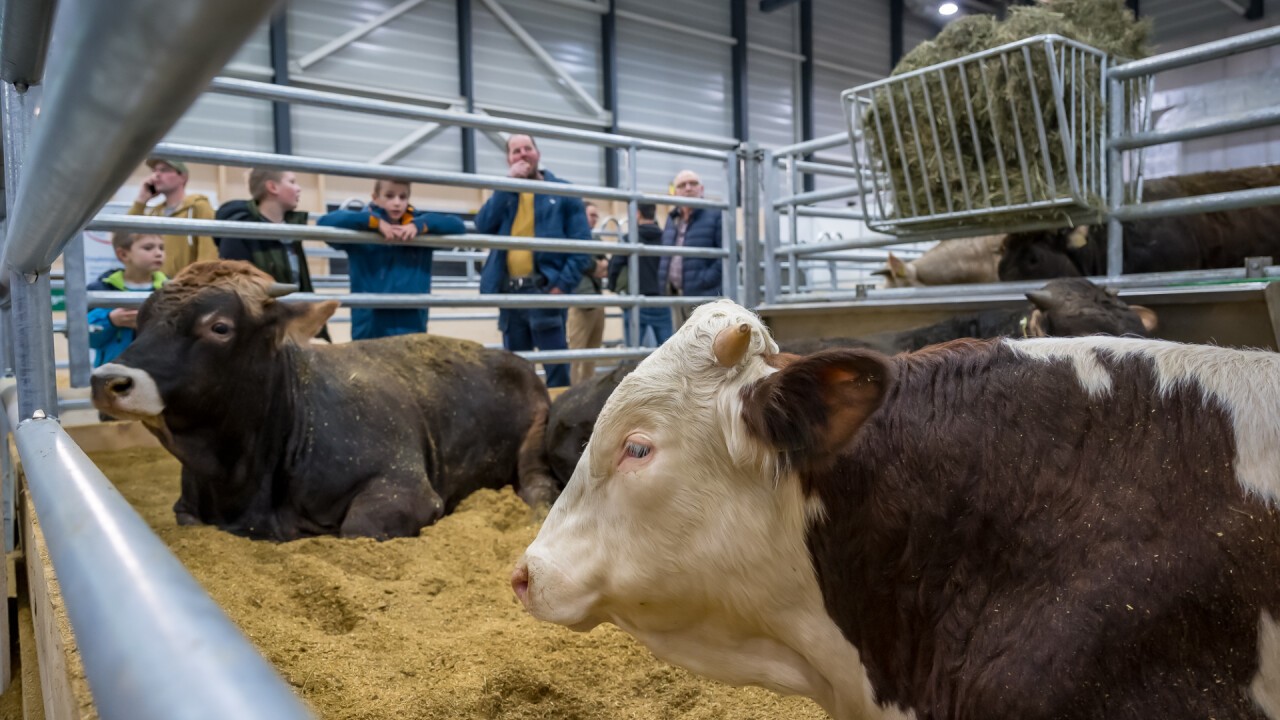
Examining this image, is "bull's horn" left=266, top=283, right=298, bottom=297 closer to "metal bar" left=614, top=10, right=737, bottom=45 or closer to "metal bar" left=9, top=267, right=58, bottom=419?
"metal bar" left=9, top=267, right=58, bottom=419

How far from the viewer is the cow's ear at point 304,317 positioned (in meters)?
3.53

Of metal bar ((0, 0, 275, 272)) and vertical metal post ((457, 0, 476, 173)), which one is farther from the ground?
vertical metal post ((457, 0, 476, 173))

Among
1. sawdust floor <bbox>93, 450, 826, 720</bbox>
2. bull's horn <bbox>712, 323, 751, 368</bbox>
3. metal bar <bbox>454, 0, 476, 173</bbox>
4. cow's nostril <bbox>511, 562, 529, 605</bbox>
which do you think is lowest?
sawdust floor <bbox>93, 450, 826, 720</bbox>

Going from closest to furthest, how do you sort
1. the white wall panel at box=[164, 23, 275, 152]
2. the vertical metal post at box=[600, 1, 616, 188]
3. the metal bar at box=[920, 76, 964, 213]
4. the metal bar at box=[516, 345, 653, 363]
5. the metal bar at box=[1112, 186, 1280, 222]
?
the metal bar at box=[1112, 186, 1280, 222], the metal bar at box=[920, 76, 964, 213], the metal bar at box=[516, 345, 653, 363], the white wall panel at box=[164, 23, 275, 152], the vertical metal post at box=[600, 1, 616, 188]

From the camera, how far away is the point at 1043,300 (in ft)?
11.5

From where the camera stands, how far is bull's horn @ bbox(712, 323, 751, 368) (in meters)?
1.57

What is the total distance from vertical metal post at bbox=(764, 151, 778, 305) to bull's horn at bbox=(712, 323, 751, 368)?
410 centimetres

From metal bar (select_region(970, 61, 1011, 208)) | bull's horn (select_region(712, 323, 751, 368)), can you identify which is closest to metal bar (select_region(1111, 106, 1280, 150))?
metal bar (select_region(970, 61, 1011, 208))

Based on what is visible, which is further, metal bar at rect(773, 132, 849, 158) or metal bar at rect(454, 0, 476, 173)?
metal bar at rect(454, 0, 476, 173)

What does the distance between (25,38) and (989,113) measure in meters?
3.87

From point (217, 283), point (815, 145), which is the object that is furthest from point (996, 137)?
point (217, 283)

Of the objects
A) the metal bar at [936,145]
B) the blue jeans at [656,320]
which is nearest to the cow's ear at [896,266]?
the metal bar at [936,145]

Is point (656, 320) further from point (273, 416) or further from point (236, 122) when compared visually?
point (236, 122)

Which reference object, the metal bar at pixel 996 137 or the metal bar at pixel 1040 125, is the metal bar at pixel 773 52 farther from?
the metal bar at pixel 1040 125
